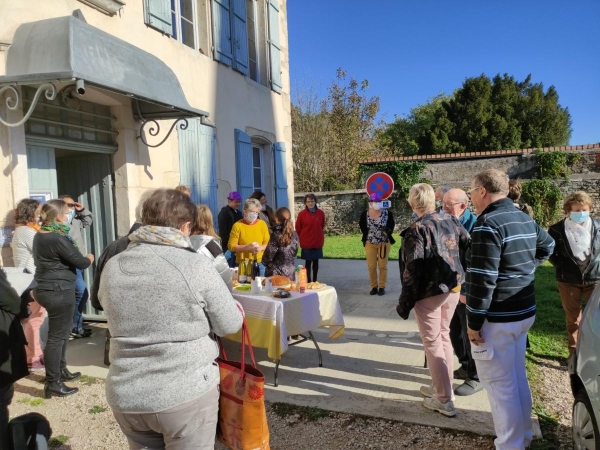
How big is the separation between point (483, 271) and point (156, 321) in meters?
1.79

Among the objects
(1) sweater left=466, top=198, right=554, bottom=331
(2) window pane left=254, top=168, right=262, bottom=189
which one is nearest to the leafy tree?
(2) window pane left=254, top=168, right=262, bottom=189

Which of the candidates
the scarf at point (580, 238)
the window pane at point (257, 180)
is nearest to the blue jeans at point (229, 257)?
the window pane at point (257, 180)

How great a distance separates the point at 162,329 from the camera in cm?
177

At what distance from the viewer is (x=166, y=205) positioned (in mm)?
1905

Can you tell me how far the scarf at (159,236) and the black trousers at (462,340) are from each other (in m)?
2.90

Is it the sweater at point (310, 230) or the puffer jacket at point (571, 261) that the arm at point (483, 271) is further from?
the sweater at point (310, 230)

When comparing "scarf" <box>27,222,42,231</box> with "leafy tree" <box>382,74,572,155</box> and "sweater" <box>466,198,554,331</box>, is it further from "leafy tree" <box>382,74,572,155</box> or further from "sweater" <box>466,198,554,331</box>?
"leafy tree" <box>382,74,572,155</box>

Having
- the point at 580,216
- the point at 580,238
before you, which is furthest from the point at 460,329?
the point at 580,216

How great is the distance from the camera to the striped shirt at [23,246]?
4.40 meters

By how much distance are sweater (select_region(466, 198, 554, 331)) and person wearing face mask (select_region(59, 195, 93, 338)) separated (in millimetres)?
4444

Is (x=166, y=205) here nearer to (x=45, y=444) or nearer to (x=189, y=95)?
(x=45, y=444)

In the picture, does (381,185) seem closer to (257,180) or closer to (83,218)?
(257,180)

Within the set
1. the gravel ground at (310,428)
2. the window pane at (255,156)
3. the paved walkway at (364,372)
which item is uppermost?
the window pane at (255,156)

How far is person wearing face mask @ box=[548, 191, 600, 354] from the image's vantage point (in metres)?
4.16
